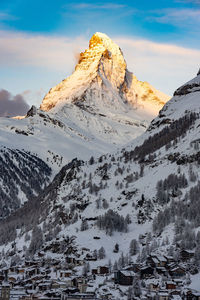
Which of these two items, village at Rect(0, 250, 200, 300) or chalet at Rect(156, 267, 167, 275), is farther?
chalet at Rect(156, 267, 167, 275)

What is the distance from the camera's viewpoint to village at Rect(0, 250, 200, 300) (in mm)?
165500

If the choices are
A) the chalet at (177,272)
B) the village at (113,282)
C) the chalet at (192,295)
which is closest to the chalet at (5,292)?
the village at (113,282)

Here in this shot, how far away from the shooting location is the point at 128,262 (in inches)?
7795

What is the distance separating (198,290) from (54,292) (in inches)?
1362

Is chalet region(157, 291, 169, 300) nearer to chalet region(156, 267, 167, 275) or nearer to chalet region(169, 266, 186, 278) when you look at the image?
chalet region(169, 266, 186, 278)

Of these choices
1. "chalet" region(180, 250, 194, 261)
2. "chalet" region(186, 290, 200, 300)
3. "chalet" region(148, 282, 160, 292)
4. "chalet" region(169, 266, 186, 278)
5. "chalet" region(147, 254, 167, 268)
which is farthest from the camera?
"chalet" region(180, 250, 194, 261)

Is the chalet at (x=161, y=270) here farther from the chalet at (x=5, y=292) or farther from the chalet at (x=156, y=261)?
the chalet at (x=5, y=292)

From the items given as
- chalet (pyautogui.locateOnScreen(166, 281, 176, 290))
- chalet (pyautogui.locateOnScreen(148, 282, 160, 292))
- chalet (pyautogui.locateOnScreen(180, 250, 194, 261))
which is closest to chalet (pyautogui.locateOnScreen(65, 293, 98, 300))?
chalet (pyautogui.locateOnScreen(148, 282, 160, 292))

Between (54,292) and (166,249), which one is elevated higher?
(166,249)

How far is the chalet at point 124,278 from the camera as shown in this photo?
17612 cm

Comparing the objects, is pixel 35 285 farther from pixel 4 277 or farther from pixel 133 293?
pixel 133 293

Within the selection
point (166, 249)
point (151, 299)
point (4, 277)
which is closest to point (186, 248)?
point (166, 249)

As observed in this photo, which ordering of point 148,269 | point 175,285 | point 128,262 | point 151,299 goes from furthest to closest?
point 128,262 → point 148,269 → point 175,285 → point 151,299

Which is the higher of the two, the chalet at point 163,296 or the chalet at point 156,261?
the chalet at point 156,261
